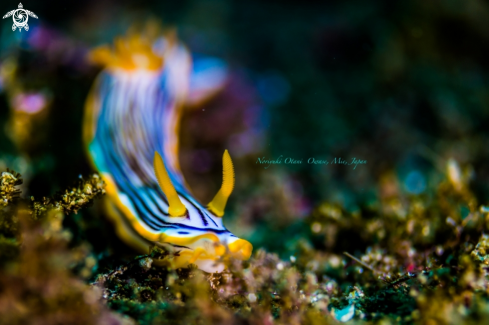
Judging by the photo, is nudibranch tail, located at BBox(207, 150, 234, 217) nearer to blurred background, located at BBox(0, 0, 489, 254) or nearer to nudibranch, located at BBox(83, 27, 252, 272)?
nudibranch, located at BBox(83, 27, 252, 272)

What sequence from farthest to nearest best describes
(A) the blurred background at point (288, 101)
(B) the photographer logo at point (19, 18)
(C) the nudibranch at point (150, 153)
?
(B) the photographer logo at point (19, 18)
(A) the blurred background at point (288, 101)
(C) the nudibranch at point (150, 153)

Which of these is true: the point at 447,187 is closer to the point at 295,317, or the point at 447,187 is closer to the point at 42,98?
the point at 295,317

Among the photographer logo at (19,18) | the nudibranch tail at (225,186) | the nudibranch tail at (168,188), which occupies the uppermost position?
the photographer logo at (19,18)

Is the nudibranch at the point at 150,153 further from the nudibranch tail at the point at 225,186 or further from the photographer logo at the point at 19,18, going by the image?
the photographer logo at the point at 19,18

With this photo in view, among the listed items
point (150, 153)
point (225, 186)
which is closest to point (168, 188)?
point (225, 186)

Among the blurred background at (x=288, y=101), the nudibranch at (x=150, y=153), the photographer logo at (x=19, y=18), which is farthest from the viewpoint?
the photographer logo at (x=19, y=18)

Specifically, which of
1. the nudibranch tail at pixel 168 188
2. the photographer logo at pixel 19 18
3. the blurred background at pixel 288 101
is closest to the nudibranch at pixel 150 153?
the nudibranch tail at pixel 168 188
